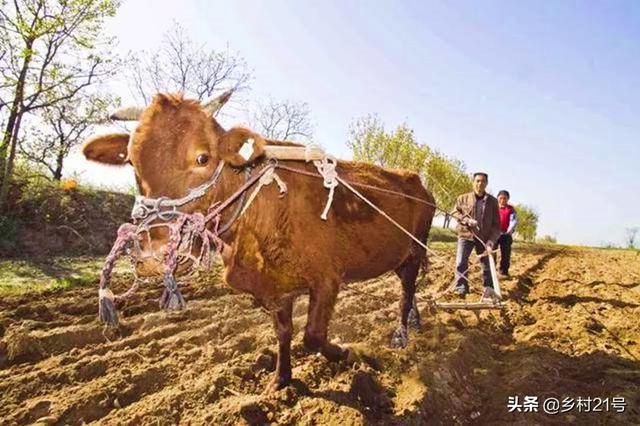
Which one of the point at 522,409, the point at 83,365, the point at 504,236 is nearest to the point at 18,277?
the point at 83,365

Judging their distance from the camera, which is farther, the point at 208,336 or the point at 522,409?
the point at 208,336

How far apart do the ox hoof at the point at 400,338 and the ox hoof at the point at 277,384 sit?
181 cm

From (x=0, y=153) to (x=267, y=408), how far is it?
14.9m

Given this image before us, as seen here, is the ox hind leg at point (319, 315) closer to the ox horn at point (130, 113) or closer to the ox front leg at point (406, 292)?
the ox front leg at point (406, 292)

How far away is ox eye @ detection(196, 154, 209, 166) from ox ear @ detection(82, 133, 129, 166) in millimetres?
910

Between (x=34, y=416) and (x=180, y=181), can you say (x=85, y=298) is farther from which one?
(x=180, y=181)

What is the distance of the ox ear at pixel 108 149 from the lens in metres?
4.00

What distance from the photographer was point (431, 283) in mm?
10445

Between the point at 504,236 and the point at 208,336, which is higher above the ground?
the point at 504,236

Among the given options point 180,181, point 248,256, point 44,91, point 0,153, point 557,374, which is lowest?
point 557,374

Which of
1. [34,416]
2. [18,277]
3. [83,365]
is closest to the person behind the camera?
[34,416]

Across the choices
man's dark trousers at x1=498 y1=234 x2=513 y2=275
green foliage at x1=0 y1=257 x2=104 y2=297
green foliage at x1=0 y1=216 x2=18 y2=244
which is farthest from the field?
green foliage at x1=0 y1=216 x2=18 y2=244

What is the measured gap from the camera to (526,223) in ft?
267

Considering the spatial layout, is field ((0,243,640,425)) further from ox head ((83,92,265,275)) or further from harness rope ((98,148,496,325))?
ox head ((83,92,265,275))
